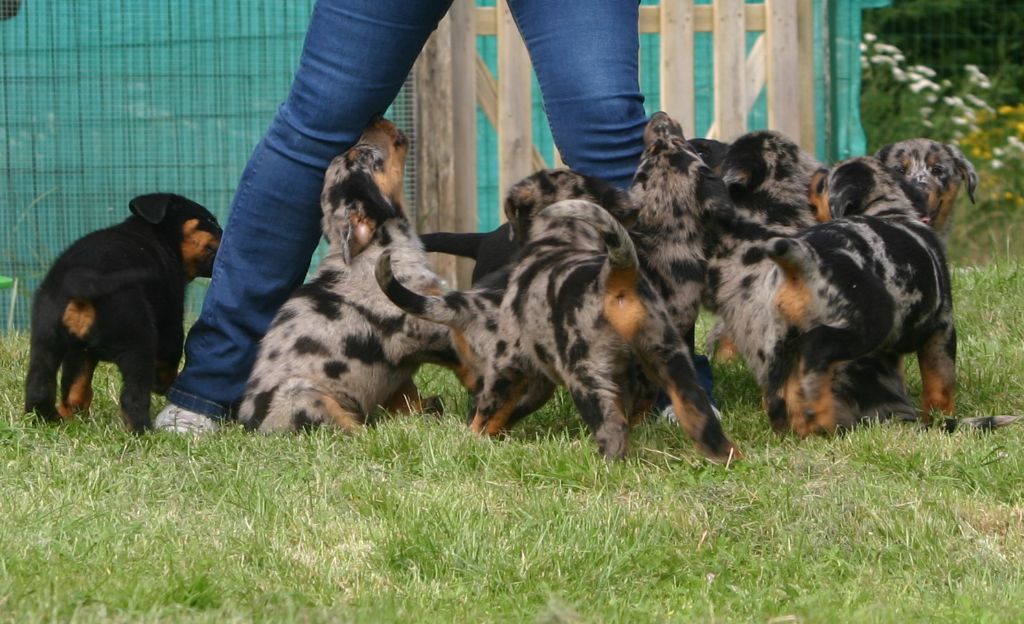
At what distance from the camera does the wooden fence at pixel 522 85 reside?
33.0ft

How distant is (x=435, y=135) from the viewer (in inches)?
396

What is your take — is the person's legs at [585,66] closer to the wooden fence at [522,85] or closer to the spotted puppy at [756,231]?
the spotted puppy at [756,231]

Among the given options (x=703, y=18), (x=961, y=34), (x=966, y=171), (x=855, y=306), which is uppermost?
(x=961, y=34)

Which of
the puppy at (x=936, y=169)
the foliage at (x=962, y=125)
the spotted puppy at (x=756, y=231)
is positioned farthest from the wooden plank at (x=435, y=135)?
the foliage at (x=962, y=125)

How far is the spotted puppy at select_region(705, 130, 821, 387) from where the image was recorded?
5.74m

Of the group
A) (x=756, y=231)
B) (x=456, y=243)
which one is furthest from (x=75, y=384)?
(x=756, y=231)

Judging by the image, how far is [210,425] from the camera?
236 inches

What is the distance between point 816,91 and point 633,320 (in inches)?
248

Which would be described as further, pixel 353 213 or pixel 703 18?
pixel 703 18

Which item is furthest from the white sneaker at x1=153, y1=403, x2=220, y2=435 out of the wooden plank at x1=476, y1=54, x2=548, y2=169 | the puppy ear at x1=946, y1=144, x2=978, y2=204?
the wooden plank at x1=476, y1=54, x2=548, y2=169

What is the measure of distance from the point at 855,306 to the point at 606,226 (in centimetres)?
113

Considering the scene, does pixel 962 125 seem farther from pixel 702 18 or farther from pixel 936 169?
pixel 936 169

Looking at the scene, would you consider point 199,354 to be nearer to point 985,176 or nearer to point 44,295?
point 44,295

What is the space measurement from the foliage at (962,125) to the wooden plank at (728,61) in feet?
10.2
